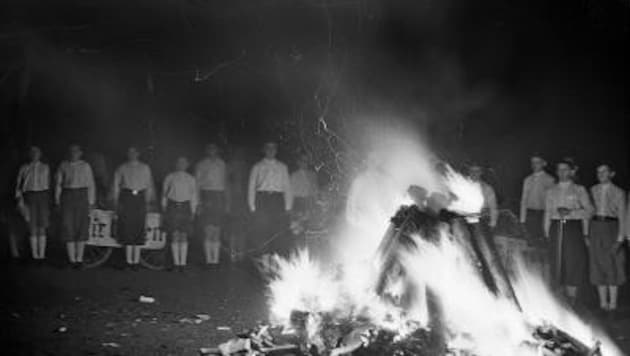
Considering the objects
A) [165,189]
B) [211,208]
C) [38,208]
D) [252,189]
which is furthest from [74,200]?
[252,189]

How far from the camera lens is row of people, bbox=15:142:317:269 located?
533 inches

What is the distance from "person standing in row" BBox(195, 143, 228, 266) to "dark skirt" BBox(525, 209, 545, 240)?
21.2 ft

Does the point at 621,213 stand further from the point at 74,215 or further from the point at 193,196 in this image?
the point at 74,215

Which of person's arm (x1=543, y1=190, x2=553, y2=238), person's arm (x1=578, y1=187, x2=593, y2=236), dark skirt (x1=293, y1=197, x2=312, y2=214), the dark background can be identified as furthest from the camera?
the dark background

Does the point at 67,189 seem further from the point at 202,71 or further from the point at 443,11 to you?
the point at 443,11

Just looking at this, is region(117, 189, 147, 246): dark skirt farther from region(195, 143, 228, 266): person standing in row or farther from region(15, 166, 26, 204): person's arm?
region(15, 166, 26, 204): person's arm

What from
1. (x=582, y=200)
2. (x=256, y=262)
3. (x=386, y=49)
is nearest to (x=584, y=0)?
(x=386, y=49)

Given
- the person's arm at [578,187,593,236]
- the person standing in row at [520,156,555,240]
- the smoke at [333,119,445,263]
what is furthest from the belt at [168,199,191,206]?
the person's arm at [578,187,593,236]

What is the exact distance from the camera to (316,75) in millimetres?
18922

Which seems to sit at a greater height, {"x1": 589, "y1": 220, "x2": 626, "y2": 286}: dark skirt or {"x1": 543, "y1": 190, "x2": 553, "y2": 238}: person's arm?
{"x1": 543, "y1": 190, "x2": 553, "y2": 238}: person's arm

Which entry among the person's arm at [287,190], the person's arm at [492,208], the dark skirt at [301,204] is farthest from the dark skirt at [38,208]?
the person's arm at [492,208]

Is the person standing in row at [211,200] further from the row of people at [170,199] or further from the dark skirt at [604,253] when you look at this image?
the dark skirt at [604,253]

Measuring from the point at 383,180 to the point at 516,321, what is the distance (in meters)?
6.18

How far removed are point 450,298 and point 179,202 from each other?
26.8ft
